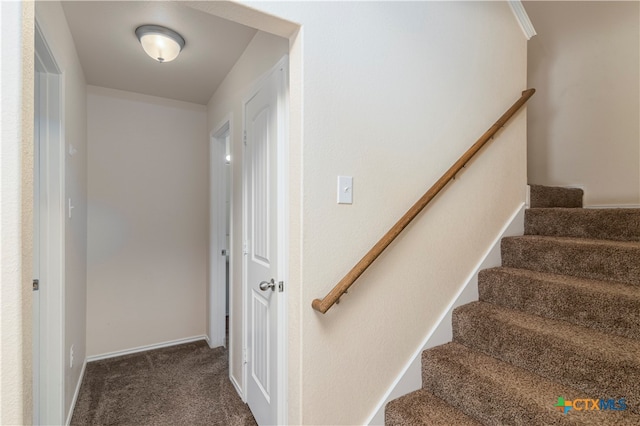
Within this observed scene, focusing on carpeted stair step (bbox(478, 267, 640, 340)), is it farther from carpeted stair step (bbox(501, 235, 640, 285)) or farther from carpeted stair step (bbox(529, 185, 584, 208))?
carpeted stair step (bbox(529, 185, 584, 208))

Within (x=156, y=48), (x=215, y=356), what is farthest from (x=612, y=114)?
(x=215, y=356)

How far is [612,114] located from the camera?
2.40 m

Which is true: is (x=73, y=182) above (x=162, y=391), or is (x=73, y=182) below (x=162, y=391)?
above

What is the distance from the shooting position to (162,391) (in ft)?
7.38

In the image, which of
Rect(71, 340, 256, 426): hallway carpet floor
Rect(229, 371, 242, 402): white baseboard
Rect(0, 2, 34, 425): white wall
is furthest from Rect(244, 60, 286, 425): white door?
Rect(0, 2, 34, 425): white wall

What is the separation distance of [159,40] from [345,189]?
1575 mm

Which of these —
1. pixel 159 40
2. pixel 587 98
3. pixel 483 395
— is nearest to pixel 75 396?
pixel 159 40

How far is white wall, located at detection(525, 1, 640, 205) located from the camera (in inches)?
90.9

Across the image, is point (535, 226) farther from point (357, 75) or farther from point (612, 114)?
point (357, 75)

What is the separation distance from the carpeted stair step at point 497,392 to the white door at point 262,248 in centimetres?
Answer: 82

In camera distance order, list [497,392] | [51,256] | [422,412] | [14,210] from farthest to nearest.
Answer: [51,256] < [422,412] < [497,392] < [14,210]

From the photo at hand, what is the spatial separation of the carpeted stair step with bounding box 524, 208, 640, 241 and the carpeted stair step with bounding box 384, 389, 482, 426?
52.3 inches

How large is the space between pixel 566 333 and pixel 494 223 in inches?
29.7

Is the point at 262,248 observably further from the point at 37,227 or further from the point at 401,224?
the point at 37,227
